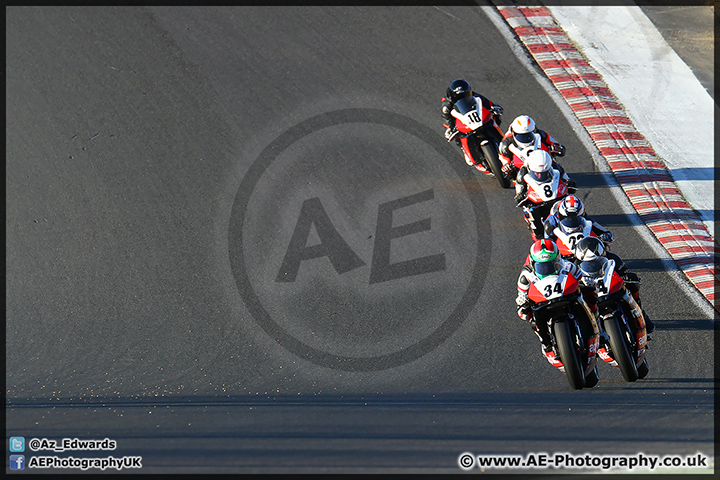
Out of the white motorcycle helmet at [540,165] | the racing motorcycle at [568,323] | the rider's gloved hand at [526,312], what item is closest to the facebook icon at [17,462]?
the rider's gloved hand at [526,312]

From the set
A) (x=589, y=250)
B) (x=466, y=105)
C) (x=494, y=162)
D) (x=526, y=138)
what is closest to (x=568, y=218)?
(x=589, y=250)

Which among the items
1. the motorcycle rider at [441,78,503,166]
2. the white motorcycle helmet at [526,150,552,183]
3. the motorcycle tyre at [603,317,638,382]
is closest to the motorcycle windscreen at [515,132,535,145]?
the white motorcycle helmet at [526,150,552,183]

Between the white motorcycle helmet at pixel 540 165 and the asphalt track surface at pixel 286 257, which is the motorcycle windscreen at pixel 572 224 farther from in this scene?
the asphalt track surface at pixel 286 257

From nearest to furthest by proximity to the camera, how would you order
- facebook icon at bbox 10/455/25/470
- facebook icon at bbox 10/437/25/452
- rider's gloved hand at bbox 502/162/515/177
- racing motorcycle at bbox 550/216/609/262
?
facebook icon at bbox 10/455/25/470 < facebook icon at bbox 10/437/25/452 < racing motorcycle at bbox 550/216/609/262 < rider's gloved hand at bbox 502/162/515/177

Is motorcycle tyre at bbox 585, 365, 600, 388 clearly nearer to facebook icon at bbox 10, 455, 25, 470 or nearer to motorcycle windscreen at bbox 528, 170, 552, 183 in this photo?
motorcycle windscreen at bbox 528, 170, 552, 183

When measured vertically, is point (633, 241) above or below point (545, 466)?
above

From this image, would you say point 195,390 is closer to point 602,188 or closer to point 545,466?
point 545,466

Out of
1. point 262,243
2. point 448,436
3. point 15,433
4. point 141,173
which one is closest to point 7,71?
point 141,173
